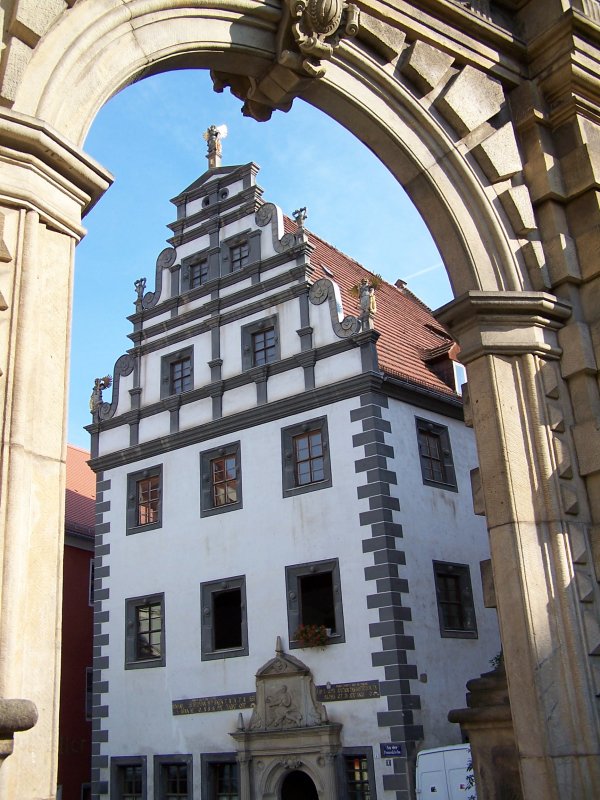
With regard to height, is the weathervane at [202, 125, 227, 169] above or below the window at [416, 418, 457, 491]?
above

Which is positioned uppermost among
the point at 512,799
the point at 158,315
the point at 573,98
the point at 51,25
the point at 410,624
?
the point at 158,315

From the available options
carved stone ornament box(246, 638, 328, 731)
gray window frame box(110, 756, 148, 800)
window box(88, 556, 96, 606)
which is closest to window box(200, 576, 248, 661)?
carved stone ornament box(246, 638, 328, 731)

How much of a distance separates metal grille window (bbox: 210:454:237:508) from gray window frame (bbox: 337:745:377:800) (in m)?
5.25

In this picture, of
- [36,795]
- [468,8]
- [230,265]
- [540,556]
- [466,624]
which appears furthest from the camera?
[230,265]

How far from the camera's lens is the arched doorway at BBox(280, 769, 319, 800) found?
53.2 feet

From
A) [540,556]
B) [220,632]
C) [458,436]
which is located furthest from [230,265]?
[540,556]

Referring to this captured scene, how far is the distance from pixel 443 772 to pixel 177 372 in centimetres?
1027

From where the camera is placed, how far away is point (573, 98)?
21.8ft

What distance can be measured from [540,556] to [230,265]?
15723mm

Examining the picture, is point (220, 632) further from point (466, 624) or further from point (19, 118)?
point (19, 118)

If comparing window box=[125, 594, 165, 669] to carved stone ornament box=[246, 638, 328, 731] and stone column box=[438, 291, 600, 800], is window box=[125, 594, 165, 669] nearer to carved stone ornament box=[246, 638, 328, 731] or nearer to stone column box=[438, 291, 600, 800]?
carved stone ornament box=[246, 638, 328, 731]

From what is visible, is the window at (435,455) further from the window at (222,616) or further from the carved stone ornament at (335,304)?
the window at (222,616)

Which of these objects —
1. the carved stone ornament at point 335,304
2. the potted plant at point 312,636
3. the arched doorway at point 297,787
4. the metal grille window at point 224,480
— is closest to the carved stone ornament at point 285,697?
the potted plant at point 312,636

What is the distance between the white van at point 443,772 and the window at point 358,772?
1126 millimetres
